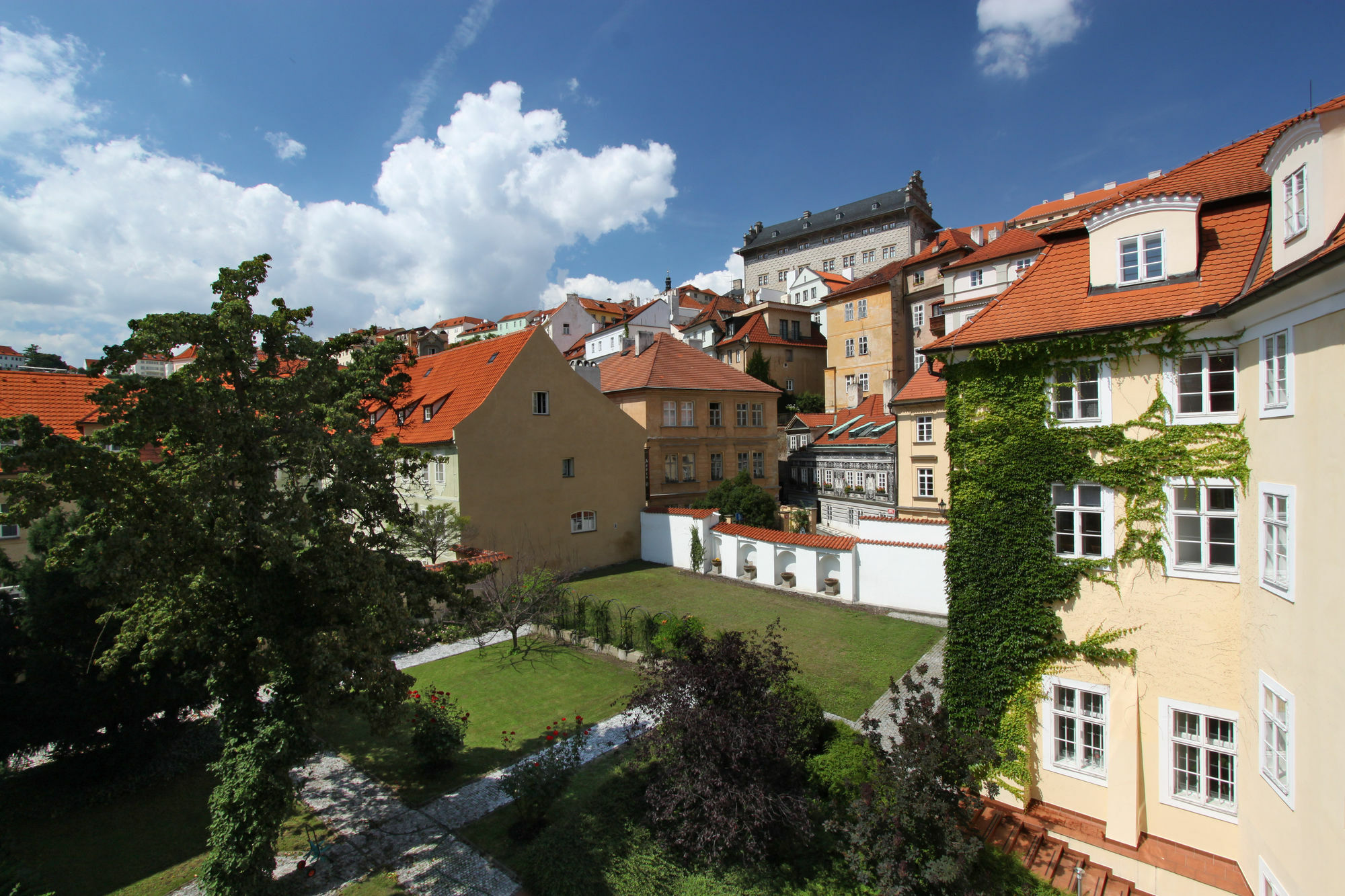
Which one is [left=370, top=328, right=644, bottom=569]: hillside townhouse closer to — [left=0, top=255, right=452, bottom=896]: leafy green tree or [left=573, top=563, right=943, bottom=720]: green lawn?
[left=573, top=563, right=943, bottom=720]: green lawn

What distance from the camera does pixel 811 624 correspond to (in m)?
19.7

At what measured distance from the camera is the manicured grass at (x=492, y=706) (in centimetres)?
1215

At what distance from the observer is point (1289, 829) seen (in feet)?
24.9

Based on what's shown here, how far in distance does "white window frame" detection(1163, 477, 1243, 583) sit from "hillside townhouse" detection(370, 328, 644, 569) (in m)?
20.6

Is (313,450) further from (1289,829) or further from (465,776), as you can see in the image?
(1289,829)

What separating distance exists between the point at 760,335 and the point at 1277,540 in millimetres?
50070

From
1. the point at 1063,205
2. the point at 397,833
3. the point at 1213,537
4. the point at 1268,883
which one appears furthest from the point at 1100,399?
the point at 1063,205

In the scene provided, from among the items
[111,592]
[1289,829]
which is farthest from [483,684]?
[1289,829]

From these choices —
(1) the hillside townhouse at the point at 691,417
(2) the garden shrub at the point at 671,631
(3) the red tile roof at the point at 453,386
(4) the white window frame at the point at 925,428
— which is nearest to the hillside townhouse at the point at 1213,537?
(2) the garden shrub at the point at 671,631

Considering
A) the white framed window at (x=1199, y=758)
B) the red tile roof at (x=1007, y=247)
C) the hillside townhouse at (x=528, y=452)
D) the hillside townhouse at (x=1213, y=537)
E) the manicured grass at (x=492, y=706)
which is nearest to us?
the hillside townhouse at (x=1213, y=537)

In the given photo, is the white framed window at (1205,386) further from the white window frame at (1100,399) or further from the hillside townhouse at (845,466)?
the hillside townhouse at (845,466)

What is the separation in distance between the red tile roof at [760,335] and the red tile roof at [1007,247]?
18887 millimetres

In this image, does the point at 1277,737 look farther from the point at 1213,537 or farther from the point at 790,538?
the point at 790,538

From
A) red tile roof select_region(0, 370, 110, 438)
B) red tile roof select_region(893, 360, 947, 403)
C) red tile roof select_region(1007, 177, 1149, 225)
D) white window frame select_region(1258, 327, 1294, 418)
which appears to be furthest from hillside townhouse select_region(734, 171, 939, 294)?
white window frame select_region(1258, 327, 1294, 418)
